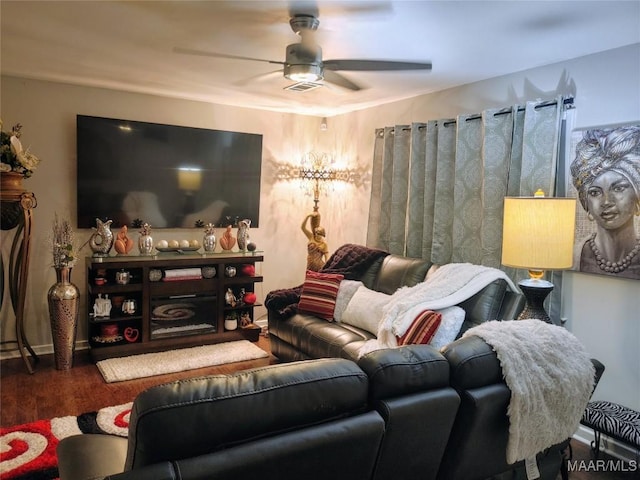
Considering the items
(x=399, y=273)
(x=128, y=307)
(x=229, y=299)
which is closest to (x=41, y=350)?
(x=128, y=307)

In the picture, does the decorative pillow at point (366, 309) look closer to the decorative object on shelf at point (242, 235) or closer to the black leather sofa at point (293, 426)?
the decorative object on shelf at point (242, 235)

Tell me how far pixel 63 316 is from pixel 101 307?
0.34 m

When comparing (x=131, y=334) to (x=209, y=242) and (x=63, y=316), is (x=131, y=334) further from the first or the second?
(x=209, y=242)

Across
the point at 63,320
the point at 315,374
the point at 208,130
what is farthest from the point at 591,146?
the point at 63,320

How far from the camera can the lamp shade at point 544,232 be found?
97.0 inches

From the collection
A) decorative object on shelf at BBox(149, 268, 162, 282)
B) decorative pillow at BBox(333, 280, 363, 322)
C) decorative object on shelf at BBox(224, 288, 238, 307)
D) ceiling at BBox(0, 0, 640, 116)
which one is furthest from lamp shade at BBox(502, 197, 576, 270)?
decorative object on shelf at BBox(149, 268, 162, 282)

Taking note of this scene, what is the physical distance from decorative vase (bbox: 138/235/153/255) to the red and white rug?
151 cm

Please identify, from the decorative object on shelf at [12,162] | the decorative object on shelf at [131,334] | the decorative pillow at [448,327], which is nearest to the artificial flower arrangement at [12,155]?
the decorative object on shelf at [12,162]

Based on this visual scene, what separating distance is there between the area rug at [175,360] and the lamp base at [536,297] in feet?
8.17

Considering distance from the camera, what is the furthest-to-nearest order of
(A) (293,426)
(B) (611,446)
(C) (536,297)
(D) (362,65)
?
(B) (611,446) → (D) (362,65) → (C) (536,297) → (A) (293,426)

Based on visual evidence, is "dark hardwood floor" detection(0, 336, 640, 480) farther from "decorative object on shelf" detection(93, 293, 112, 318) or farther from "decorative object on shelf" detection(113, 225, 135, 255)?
"decorative object on shelf" detection(113, 225, 135, 255)

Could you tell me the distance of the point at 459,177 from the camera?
3.75 metres

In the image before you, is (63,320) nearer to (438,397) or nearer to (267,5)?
(267,5)

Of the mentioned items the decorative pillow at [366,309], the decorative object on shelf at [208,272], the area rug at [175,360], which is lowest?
the area rug at [175,360]
